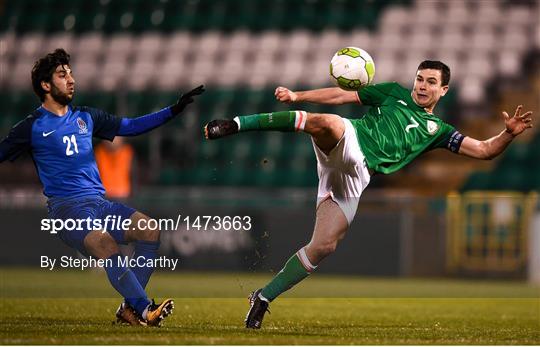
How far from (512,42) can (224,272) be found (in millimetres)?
6647

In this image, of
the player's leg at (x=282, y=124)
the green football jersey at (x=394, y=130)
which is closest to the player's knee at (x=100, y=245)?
the player's leg at (x=282, y=124)

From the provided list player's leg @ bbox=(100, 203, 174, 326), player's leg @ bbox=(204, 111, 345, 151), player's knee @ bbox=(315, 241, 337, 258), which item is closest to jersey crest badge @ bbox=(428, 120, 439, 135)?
player's leg @ bbox=(204, 111, 345, 151)

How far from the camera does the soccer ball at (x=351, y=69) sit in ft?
25.1

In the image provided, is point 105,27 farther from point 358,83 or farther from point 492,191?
point 358,83

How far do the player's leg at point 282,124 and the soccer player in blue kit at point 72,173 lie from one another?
88cm

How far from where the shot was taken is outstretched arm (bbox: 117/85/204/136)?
25.1 feet

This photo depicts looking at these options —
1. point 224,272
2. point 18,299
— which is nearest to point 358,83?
point 18,299

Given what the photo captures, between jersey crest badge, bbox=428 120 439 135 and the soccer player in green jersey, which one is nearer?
the soccer player in green jersey

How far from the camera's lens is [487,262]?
15758mm

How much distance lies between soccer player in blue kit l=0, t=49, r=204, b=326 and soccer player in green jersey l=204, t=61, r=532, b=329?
0.82 metres

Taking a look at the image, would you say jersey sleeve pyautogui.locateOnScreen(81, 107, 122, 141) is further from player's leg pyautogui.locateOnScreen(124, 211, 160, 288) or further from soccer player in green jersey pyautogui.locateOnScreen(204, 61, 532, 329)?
soccer player in green jersey pyautogui.locateOnScreen(204, 61, 532, 329)

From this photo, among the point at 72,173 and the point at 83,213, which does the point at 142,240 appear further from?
the point at 72,173

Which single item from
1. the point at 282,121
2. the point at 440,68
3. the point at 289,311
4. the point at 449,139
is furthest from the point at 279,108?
the point at 282,121

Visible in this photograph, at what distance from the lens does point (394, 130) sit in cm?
764
